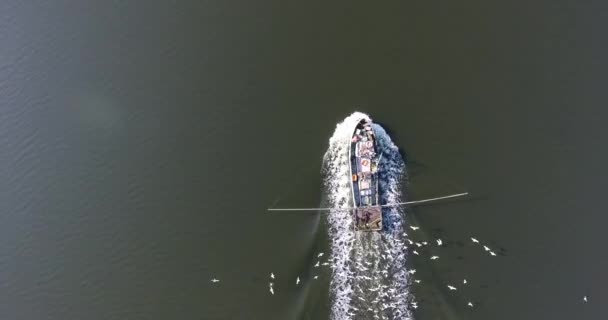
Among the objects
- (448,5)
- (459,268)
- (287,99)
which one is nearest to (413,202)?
(459,268)

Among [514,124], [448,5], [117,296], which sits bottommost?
[117,296]

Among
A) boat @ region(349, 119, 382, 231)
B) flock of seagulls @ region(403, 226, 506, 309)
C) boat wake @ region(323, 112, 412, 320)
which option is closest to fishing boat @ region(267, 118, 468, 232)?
boat @ region(349, 119, 382, 231)

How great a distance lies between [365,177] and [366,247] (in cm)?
281

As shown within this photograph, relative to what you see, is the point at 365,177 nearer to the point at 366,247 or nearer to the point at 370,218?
the point at 370,218

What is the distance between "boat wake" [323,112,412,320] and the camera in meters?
17.0

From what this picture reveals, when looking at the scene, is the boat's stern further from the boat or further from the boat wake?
the boat wake

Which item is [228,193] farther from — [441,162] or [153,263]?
[441,162]

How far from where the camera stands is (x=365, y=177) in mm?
17562

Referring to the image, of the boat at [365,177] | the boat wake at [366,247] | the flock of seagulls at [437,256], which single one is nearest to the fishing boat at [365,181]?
Answer: the boat at [365,177]

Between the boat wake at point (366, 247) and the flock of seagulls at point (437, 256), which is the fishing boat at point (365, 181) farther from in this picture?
the flock of seagulls at point (437, 256)

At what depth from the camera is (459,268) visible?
55.5 ft

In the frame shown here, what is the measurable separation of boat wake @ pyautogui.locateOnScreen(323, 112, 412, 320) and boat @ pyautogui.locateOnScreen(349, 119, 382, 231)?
0.97 feet

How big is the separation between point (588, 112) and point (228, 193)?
585 inches

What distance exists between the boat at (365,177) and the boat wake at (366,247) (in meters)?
0.30
